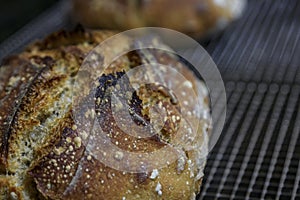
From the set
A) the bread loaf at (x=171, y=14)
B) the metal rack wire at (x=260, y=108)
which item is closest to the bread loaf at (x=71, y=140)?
the metal rack wire at (x=260, y=108)

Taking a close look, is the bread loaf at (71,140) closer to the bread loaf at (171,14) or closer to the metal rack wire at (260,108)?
the metal rack wire at (260,108)

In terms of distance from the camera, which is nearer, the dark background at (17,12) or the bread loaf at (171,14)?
the bread loaf at (171,14)

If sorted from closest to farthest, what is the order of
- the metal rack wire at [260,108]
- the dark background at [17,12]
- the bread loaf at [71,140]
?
the bread loaf at [71,140], the metal rack wire at [260,108], the dark background at [17,12]

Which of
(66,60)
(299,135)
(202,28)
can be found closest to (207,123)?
(299,135)

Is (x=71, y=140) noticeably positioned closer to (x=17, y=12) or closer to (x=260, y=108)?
(x=260, y=108)

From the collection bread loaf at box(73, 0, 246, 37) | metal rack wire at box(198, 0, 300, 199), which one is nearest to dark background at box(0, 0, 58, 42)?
bread loaf at box(73, 0, 246, 37)

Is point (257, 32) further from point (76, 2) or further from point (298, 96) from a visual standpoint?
point (76, 2)

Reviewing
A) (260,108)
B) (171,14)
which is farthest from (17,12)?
(260,108)
